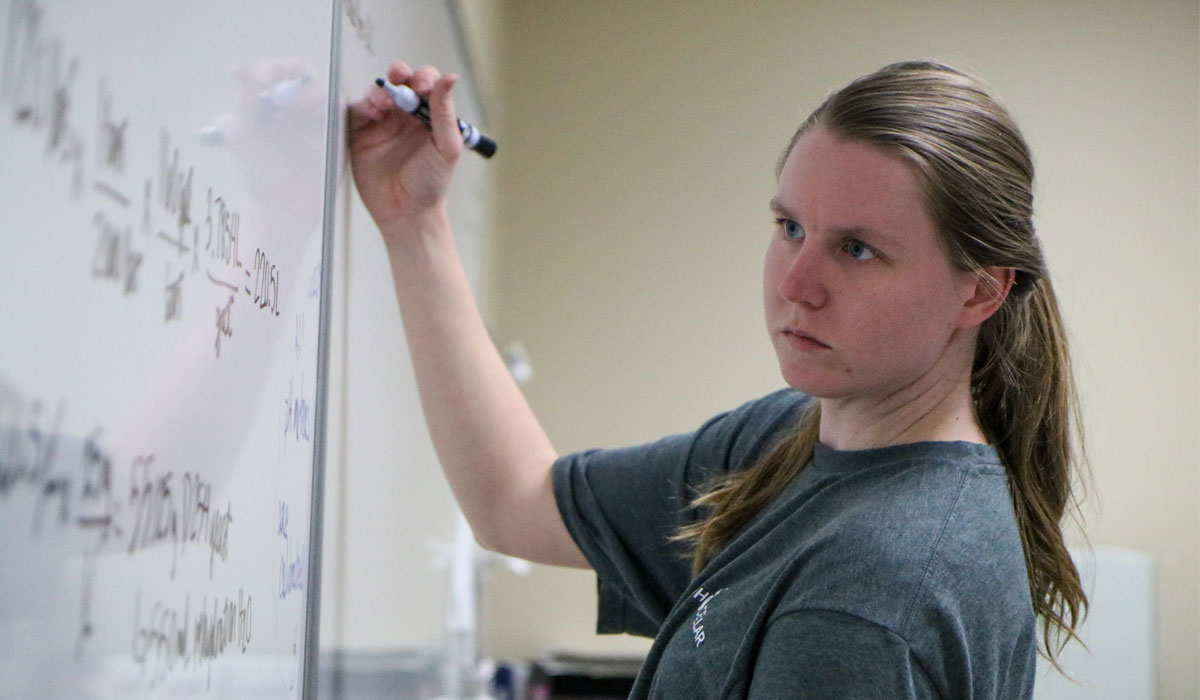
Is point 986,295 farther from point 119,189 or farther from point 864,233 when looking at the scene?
point 119,189

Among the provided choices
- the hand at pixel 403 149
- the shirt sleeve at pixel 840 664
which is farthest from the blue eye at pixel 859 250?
the hand at pixel 403 149

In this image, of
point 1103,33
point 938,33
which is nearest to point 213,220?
point 938,33

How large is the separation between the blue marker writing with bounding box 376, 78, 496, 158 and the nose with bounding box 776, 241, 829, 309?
383 millimetres

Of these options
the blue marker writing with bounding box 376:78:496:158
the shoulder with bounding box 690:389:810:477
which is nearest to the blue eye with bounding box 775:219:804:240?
the shoulder with bounding box 690:389:810:477

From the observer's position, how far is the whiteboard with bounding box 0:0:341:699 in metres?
0.40

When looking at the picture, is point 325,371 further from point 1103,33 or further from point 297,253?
point 1103,33

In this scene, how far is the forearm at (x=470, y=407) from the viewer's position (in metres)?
1.10

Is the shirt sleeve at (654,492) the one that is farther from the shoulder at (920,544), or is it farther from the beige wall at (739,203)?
the beige wall at (739,203)

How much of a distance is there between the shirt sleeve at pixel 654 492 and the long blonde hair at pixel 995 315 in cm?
8

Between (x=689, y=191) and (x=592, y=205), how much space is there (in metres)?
0.28

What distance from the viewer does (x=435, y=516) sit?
1.82 meters

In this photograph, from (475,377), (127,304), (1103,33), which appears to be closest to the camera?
(127,304)

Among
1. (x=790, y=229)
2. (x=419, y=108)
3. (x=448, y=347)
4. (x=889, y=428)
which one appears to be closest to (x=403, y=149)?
(x=419, y=108)

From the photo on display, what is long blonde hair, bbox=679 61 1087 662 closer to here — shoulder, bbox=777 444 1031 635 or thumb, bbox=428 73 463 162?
shoulder, bbox=777 444 1031 635
